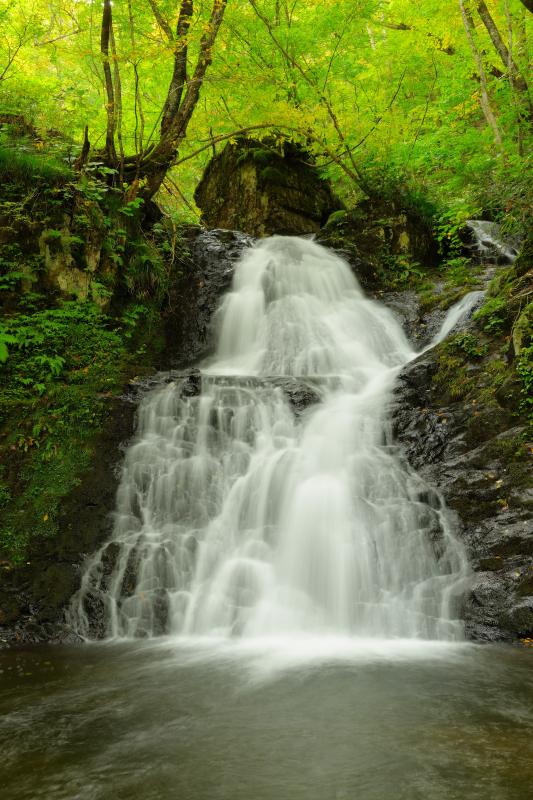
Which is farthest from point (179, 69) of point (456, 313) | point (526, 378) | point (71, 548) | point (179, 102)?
point (71, 548)

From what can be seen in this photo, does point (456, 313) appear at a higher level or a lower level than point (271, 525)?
higher

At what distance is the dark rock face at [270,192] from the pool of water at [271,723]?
39.1 ft

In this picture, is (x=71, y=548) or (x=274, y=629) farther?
(x=71, y=548)

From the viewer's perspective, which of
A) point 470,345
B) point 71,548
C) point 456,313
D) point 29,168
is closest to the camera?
point 71,548

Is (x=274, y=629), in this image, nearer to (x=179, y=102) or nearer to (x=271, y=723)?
(x=271, y=723)

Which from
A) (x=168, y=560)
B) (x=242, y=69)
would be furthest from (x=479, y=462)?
(x=242, y=69)

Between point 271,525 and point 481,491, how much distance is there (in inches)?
91.7

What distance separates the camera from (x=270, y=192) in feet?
47.1

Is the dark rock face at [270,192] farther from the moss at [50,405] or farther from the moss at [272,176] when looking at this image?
the moss at [50,405]

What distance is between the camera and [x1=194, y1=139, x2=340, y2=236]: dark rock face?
47.0ft

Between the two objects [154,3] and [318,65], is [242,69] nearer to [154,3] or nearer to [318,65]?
[318,65]

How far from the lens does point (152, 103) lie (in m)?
14.2

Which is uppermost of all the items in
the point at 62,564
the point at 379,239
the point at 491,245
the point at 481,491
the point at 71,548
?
the point at 379,239

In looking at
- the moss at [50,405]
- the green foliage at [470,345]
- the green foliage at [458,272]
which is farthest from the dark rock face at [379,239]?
the moss at [50,405]
